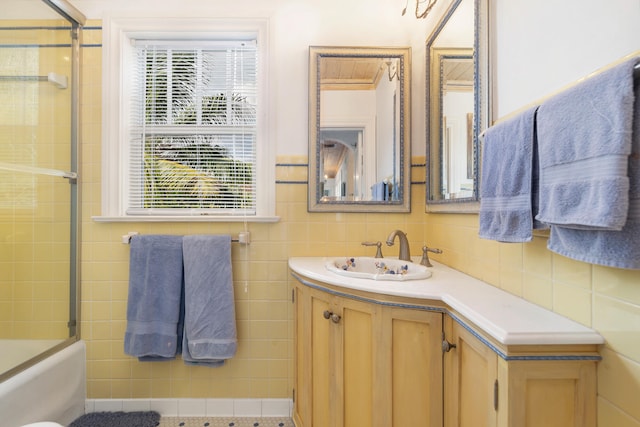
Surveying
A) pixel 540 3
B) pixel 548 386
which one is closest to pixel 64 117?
pixel 540 3

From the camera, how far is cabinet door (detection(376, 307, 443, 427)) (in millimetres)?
1063

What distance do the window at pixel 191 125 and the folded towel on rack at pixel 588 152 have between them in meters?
1.43

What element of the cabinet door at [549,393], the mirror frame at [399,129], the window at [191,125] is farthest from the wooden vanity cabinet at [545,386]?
the window at [191,125]

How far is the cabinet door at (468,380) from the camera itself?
31.4 inches

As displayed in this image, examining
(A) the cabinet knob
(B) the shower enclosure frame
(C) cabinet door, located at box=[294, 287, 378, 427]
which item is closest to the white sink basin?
(C) cabinet door, located at box=[294, 287, 378, 427]

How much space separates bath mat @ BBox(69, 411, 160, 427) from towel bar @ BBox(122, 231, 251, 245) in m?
0.97

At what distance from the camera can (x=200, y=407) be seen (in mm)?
1772

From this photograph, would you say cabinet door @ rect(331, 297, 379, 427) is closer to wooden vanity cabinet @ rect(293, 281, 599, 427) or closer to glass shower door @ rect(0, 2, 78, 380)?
wooden vanity cabinet @ rect(293, 281, 599, 427)

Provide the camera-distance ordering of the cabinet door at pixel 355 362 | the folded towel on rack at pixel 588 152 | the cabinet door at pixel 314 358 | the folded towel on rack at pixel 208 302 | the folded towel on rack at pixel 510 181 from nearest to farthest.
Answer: the folded towel on rack at pixel 588 152
the folded towel on rack at pixel 510 181
the cabinet door at pixel 355 362
the cabinet door at pixel 314 358
the folded towel on rack at pixel 208 302

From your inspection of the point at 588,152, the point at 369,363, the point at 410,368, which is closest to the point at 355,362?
the point at 369,363

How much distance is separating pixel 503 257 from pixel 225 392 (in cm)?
165

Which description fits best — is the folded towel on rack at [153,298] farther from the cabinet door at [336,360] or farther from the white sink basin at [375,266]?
the white sink basin at [375,266]

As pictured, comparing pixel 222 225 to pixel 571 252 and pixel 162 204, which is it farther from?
pixel 571 252

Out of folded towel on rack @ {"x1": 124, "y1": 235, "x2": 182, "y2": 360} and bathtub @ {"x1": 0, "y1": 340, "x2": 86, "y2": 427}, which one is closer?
bathtub @ {"x1": 0, "y1": 340, "x2": 86, "y2": 427}
